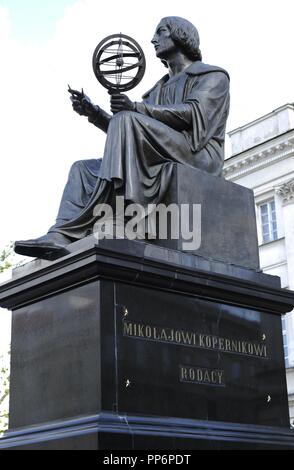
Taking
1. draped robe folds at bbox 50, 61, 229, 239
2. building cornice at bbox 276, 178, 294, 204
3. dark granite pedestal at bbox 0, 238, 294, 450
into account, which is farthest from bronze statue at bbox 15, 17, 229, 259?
building cornice at bbox 276, 178, 294, 204

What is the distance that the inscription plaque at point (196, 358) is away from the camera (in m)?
5.65

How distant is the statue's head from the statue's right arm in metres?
0.99

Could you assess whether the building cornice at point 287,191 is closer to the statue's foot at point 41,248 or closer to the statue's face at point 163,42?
the statue's face at point 163,42

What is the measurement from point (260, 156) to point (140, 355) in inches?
894

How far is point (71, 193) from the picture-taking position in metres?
7.09

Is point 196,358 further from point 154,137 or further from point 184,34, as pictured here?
point 184,34

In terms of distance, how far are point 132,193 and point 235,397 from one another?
1.83m

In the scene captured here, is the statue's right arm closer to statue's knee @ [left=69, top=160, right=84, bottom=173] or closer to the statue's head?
statue's knee @ [left=69, top=160, right=84, bottom=173]

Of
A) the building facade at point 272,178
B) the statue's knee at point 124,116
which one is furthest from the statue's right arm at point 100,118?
the building facade at point 272,178

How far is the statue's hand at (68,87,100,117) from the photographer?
23.4 feet

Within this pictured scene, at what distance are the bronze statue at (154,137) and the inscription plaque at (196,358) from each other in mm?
941

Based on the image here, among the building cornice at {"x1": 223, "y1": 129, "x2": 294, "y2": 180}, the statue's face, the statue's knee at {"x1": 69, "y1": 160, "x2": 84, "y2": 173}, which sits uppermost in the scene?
the building cornice at {"x1": 223, "y1": 129, "x2": 294, "y2": 180}

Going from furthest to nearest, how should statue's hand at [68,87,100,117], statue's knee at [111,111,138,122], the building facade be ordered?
the building facade
statue's hand at [68,87,100,117]
statue's knee at [111,111,138,122]

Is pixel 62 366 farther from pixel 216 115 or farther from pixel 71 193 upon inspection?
pixel 216 115
